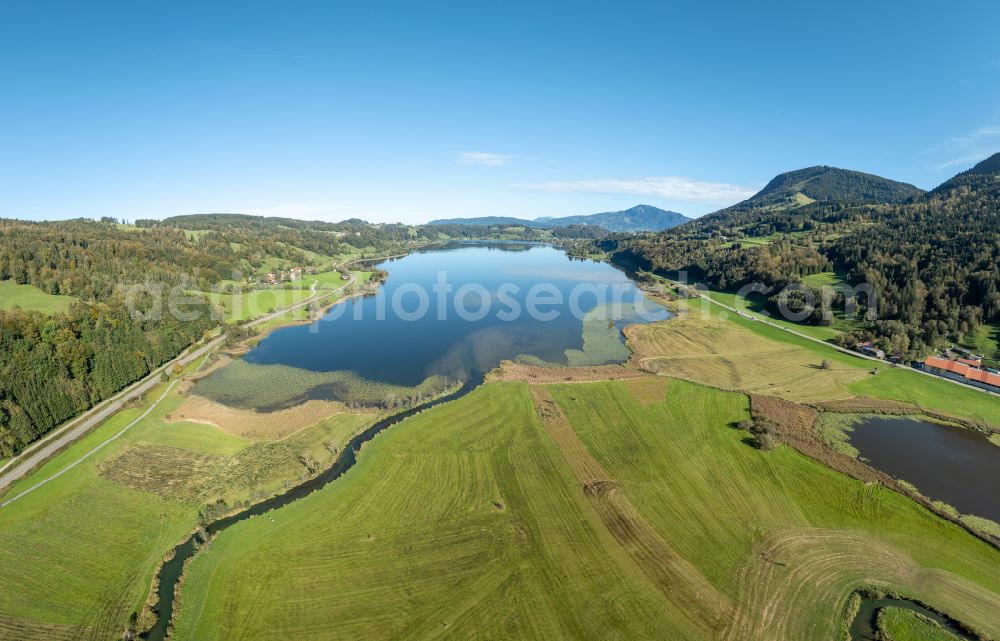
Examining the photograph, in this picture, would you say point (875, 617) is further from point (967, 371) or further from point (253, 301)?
point (253, 301)

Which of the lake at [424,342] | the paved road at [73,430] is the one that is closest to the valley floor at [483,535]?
the paved road at [73,430]

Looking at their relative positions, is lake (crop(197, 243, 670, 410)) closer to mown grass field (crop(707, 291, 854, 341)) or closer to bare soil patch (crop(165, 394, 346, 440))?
bare soil patch (crop(165, 394, 346, 440))

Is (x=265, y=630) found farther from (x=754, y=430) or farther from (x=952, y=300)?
(x=952, y=300)

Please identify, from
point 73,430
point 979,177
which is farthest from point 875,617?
point 979,177

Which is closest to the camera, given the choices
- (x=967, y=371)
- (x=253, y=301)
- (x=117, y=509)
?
(x=117, y=509)

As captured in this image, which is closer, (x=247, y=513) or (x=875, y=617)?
(x=875, y=617)

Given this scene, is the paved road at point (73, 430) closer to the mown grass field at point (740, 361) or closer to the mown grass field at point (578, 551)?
the mown grass field at point (578, 551)
